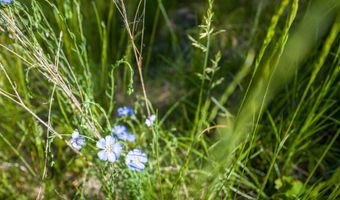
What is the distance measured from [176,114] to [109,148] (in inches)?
27.8

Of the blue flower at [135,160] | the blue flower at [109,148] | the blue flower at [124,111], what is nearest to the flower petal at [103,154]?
the blue flower at [109,148]

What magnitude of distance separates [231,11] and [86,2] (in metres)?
0.74

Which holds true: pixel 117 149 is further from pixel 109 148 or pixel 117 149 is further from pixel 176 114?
pixel 176 114

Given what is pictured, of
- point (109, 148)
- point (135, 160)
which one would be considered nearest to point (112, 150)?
point (109, 148)

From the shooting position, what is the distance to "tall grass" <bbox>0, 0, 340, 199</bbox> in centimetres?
123

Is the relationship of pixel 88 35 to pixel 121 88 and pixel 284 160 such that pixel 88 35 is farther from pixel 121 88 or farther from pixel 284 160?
pixel 284 160

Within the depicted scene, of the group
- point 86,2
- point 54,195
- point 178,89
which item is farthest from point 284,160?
point 86,2

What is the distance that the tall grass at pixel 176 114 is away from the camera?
1.23 metres

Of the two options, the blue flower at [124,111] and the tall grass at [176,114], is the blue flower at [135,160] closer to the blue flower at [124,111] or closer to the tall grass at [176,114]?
the tall grass at [176,114]

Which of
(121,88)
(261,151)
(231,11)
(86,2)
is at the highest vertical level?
(86,2)

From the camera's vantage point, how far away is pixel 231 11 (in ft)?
7.25

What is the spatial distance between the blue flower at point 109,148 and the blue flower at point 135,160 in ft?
0.27

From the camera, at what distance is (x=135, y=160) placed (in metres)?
1.26

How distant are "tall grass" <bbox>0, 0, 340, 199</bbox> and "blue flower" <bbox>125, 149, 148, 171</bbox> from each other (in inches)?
1.6
